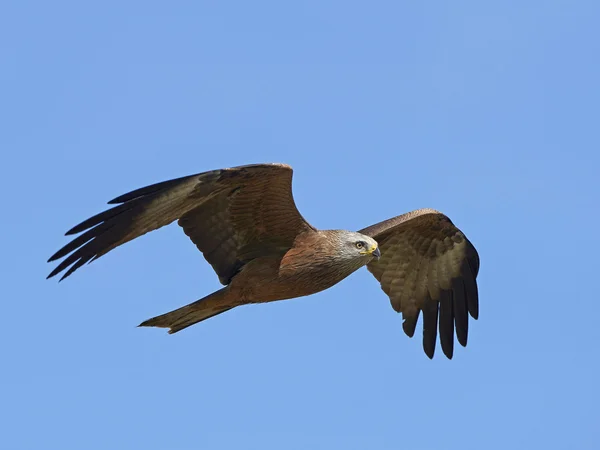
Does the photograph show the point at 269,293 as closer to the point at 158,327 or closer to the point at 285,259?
the point at 285,259

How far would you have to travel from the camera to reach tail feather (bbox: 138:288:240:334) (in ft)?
38.4

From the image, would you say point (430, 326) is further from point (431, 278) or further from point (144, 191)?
point (144, 191)

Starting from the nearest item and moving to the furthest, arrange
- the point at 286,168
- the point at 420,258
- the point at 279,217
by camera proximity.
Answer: the point at 286,168, the point at 279,217, the point at 420,258

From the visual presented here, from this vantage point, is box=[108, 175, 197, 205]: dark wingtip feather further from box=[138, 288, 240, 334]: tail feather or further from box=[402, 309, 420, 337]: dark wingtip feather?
box=[402, 309, 420, 337]: dark wingtip feather

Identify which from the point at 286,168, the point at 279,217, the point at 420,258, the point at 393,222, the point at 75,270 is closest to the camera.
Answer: the point at 75,270

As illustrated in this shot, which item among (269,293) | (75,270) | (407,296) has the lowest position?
(75,270)

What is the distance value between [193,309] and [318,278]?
136 cm

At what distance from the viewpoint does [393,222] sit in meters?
13.2

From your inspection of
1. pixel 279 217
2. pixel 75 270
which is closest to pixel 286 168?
pixel 279 217

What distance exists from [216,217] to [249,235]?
0.48m

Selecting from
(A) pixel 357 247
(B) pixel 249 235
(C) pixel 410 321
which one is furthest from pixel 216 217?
(C) pixel 410 321

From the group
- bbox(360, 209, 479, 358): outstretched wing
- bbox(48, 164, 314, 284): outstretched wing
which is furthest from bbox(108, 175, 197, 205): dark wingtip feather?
bbox(360, 209, 479, 358): outstretched wing

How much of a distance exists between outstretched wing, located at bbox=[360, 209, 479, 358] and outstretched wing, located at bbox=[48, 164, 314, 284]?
2301 mm

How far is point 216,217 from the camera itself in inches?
459
